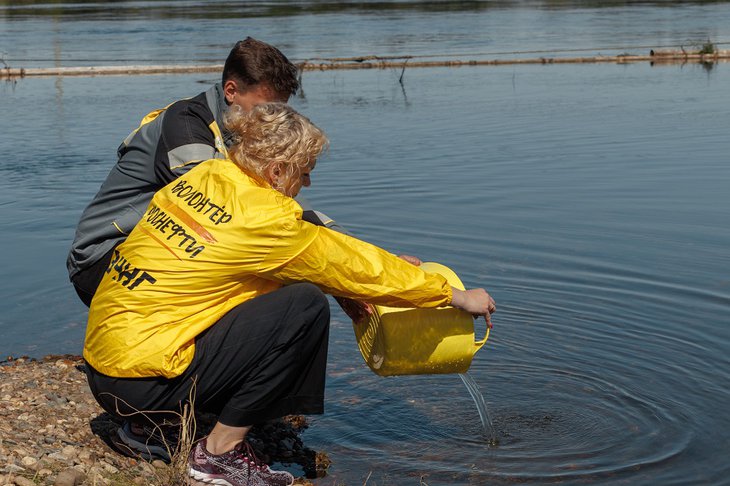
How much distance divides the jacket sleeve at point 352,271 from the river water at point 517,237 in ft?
3.62

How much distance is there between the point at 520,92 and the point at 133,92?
26.9ft

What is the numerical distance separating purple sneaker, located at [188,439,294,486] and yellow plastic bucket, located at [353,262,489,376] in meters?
0.82

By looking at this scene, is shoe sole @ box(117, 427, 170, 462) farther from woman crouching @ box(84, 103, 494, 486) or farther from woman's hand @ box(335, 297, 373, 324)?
woman's hand @ box(335, 297, 373, 324)

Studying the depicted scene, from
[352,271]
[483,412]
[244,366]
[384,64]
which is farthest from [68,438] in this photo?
[384,64]

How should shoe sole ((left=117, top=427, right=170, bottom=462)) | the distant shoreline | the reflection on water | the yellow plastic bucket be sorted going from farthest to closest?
the distant shoreline, the reflection on water, the yellow plastic bucket, shoe sole ((left=117, top=427, right=170, bottom=462))

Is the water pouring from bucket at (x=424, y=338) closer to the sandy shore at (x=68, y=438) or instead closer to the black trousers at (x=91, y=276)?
the sandy shore at (x=68, y=438)

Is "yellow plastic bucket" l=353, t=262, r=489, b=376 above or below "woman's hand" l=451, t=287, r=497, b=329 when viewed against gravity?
below

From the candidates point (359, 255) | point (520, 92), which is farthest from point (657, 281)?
point (520, 92)

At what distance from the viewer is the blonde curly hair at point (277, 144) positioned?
3932mm

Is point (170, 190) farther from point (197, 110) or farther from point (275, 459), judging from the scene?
point (275, 459)

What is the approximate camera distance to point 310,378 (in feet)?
13.8

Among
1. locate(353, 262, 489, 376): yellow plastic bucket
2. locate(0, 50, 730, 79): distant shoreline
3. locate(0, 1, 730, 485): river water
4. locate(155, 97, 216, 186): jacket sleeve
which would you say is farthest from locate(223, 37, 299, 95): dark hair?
locate(0, 50, 730, 79): distant shoreline

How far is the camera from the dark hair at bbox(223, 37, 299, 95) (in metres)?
4.63

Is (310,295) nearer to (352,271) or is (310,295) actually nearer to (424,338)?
(352,271)
